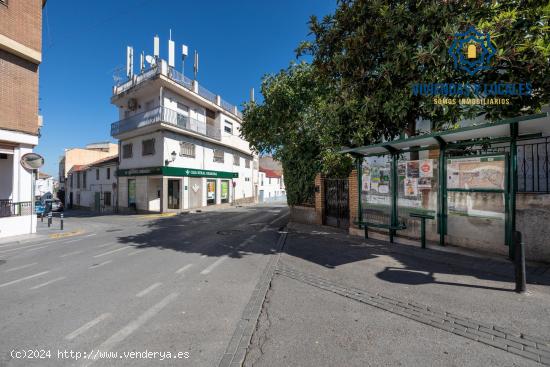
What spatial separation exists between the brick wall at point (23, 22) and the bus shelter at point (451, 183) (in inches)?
628

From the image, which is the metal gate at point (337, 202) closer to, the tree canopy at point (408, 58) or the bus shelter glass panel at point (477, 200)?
the tree canopy at point (408, 58)

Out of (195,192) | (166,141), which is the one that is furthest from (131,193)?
(166,141)

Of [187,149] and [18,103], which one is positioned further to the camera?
[187,149]

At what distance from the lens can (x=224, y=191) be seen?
29250 mm

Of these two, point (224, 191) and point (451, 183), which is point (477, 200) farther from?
point (224, 191)

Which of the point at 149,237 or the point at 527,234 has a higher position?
the point at 527,234

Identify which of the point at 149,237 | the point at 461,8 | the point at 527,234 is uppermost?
the point at 461,8

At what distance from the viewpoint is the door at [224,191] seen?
28.8m

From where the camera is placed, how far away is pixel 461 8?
21.7 feet

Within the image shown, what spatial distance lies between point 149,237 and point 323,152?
28.0ft

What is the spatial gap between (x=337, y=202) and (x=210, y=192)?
712 inches

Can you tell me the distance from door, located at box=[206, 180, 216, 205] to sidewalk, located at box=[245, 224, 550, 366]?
70.4 feet

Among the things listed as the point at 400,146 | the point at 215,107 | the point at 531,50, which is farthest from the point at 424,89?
the point at 215,107

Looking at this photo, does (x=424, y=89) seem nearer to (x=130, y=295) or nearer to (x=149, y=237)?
(x=130, y=295)
